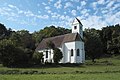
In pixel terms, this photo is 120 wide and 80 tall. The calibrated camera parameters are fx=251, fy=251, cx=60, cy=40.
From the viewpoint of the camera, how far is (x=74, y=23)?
80250mm

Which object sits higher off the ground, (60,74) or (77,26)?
(77,26)

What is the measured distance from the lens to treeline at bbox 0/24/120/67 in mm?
58375

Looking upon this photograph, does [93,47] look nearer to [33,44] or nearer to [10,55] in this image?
[33,44]

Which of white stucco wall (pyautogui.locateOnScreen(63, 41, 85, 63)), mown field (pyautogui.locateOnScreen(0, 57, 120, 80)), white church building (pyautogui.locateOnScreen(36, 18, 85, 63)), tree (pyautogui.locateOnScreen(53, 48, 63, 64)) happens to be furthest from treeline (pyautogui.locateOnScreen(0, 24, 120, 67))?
mown field (pyautogui.locateOnScreen(0, 57, 120, 80))

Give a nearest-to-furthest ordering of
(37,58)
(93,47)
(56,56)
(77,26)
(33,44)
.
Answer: (37,58) → (56,56) → (77,26) → (93,47) → (33,44)

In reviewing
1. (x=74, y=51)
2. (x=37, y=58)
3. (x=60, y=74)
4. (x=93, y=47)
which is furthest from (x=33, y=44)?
(x=60, y=74)

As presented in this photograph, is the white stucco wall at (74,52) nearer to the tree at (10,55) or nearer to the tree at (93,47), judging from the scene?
the tree at (93,47)

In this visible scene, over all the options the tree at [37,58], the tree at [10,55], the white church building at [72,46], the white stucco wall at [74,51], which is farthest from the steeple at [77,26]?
the tree at [10,55]

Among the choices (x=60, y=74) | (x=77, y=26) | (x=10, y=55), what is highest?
(x=77, y=26)

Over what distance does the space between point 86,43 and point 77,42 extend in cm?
1553

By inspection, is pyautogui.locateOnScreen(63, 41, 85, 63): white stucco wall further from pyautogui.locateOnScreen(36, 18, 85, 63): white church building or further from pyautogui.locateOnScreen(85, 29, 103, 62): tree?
pyautogui.locateOnScreen(85, 29, 103, 62): tree

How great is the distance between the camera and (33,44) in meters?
98.5

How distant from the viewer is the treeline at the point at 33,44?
5838 centimetres

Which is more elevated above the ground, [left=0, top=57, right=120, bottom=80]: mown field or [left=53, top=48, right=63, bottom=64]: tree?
[left=53, top=48, right=63, bottom=64]: tree
